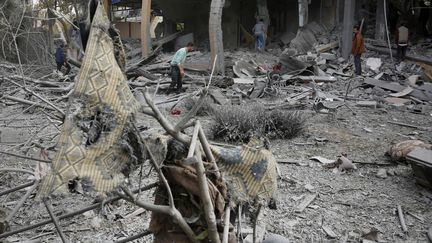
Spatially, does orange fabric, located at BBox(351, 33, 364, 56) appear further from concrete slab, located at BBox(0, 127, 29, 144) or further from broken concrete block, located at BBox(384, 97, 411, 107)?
concrete slab, located at BBox(0, 127, 29, 144)

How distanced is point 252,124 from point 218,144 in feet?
16.1

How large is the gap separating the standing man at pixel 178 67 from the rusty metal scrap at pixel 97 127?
10.7 metres

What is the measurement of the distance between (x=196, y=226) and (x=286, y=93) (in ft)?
34.7

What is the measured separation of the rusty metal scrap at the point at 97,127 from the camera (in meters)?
2.34

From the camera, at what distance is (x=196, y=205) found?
293cm

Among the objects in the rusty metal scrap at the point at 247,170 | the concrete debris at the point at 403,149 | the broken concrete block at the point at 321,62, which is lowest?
the concrete debris at the point at 403,149

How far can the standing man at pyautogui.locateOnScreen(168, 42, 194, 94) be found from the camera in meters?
13.1

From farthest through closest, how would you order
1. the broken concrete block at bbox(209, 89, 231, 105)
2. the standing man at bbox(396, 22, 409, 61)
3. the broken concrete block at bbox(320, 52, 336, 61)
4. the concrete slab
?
the broken concrete block at bbox(320, 52, 336, 61)
the standing man at bbox(396, 22, 409, 61)
the broken concrete block at bbox(209, 89, 231, 105)
the concrete slab

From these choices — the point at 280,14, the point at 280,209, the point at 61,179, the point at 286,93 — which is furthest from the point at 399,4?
the point at 61,179

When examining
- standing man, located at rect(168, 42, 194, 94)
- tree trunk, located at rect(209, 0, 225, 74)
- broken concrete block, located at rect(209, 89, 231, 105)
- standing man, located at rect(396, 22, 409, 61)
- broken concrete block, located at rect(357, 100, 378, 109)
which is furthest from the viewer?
standing man, located at rect(396, 22, 409, 61)

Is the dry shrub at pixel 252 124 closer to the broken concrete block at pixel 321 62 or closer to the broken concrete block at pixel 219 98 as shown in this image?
the broken concrete block at pixel 219 98

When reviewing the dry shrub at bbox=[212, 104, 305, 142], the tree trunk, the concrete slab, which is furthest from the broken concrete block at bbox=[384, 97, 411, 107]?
the concrete slab

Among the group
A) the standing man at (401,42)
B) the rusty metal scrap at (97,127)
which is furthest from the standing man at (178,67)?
the rusty metal scrap at (97,127)

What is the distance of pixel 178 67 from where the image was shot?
43.5ft
